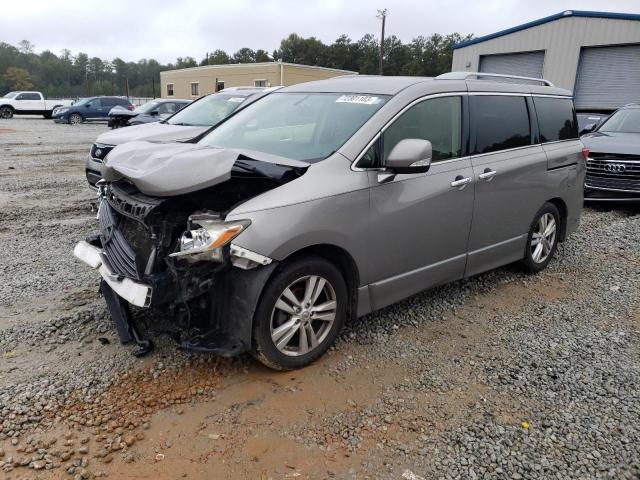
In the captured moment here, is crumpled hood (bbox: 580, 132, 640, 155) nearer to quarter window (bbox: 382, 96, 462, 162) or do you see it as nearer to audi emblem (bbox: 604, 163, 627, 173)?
audi emblem (bbox: 604, 163, 627, 173)

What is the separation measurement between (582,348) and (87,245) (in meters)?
3.72

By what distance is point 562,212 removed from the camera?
5.66 metres

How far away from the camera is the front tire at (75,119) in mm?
29234

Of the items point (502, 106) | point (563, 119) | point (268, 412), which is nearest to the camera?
point (268, 412)

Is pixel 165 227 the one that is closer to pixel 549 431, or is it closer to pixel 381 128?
pixel 381 128

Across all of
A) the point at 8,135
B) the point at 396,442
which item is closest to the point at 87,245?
the point at 396,442

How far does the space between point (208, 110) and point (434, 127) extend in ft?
20.6

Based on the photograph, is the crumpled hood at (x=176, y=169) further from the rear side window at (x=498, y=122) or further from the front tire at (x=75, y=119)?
the front tire at (x=75, y=119)

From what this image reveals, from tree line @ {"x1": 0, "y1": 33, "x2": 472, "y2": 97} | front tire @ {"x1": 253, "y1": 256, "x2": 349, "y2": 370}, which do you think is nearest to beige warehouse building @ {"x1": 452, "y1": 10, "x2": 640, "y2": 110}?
front tire @ {"x1": 253, "y1": 256, "x2": 349, "y2": 370}

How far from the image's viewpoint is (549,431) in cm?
294

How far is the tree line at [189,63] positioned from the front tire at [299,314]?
2864 inches

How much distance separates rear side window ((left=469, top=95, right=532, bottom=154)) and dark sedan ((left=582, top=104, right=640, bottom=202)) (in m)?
4.39

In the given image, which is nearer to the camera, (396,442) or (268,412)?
(396,442)

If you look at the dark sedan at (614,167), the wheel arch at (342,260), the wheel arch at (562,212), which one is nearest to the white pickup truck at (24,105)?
the dark sedan at (614,167)
